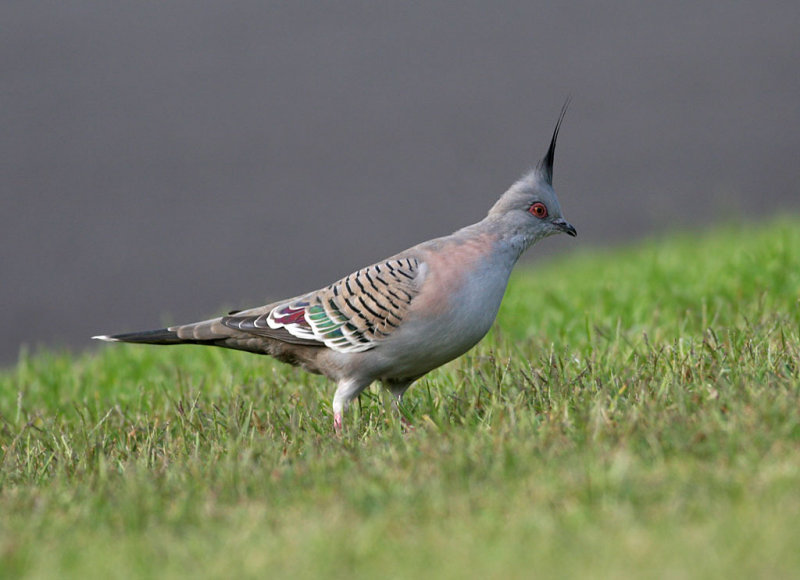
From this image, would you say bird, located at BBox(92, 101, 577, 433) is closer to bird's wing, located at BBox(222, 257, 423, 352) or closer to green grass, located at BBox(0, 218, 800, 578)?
bird's wing, located at BBox(222, 257, 423, 352)

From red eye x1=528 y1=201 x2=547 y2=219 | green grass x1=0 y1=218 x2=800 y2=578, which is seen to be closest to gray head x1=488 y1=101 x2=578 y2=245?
red eye x1=528 y1=201 x2=547 y2=219

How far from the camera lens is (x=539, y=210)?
16.4 ft

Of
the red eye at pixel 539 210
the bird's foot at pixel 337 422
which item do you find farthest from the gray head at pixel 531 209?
the bird's foot at pixel 337 422

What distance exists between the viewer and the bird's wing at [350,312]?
15.4 ft

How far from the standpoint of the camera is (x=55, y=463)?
4535mm

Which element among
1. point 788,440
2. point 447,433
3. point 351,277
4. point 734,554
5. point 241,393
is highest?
point 351,277

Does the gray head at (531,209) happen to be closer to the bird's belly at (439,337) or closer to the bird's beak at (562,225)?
the bird's beak at (562,225)

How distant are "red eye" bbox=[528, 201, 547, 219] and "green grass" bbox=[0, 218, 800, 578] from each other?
2.29 feet

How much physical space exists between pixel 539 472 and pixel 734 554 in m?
0.84

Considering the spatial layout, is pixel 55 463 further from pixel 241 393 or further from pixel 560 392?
pixel 560 392

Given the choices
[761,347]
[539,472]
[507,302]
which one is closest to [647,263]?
[507,302]

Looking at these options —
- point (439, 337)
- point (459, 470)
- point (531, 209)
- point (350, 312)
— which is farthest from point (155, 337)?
point (459, 470)

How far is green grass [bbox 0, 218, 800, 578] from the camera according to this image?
2.87 metres

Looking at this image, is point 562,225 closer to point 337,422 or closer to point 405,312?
point 405,312
